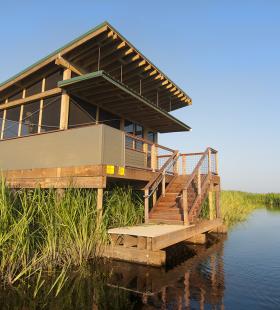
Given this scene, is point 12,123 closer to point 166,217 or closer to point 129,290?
point 166,217

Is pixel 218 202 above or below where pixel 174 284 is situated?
above

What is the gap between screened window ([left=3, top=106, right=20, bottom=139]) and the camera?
Answer: 513 inches

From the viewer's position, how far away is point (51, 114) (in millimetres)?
11391

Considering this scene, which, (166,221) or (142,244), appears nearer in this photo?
(142,244)

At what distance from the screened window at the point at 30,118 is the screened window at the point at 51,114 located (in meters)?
0.50

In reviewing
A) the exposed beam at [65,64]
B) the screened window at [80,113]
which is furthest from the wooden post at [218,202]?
the exposed beam at [65,64]

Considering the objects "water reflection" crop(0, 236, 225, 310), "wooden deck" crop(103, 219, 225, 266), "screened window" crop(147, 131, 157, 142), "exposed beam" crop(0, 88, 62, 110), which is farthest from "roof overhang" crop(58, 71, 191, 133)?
"water reflection" crop(0, 236, 225, 310)

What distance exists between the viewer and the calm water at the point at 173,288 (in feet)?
17.3

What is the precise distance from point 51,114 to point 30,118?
5.01ft

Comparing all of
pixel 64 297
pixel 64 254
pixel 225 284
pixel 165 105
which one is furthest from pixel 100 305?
pixel 165 105

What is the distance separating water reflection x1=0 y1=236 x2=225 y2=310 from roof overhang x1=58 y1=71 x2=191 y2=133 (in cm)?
594

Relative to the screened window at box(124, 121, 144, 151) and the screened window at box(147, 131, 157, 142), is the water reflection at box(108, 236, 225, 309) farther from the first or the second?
the screened window at box(147, 131, 157, 142)

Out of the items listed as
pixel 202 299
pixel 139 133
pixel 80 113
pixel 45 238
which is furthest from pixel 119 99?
pixel 202 299

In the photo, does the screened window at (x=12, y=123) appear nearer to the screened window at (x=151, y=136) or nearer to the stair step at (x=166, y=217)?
the screened window at (x=151, y=136)
